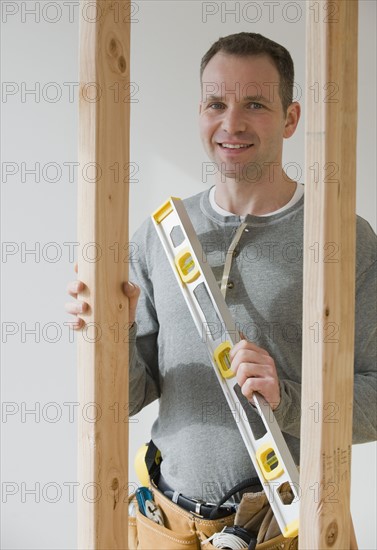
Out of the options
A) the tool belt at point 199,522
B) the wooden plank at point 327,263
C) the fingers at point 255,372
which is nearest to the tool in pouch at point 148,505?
the tool belt at point 199,522

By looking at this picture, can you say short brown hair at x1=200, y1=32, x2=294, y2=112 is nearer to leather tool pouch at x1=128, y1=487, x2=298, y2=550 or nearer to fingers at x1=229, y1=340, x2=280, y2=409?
fingers at x1=229, y1=340, x2=280, y2=409

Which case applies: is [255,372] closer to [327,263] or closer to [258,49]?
[327,263]

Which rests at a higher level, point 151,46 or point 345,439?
point 151,46

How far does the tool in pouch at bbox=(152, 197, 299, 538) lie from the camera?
1.33 m

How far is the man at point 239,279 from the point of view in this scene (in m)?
1.53

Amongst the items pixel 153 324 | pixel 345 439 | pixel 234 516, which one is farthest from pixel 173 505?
pixel 345 439

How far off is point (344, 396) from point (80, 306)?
37 cm

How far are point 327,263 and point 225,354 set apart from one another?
41 centimetres

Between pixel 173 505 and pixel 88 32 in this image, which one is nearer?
pixel 88 32

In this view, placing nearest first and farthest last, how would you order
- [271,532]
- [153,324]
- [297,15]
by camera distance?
[271,532], [153,324], [297,15]

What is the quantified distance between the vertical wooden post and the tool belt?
1.20 ft

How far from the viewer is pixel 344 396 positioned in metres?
1.13

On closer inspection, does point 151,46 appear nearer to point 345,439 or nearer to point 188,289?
point 188,289

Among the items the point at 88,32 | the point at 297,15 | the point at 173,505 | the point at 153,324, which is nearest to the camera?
the point at 88,32
